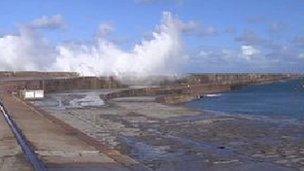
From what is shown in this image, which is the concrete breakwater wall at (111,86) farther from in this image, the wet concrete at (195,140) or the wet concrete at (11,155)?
the wet concrete at (11,155)

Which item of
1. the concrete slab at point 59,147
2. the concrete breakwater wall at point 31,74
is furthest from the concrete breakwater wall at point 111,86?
the concrete slab at point 59,147

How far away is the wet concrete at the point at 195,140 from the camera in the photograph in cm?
1573

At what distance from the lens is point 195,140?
68.5 ft

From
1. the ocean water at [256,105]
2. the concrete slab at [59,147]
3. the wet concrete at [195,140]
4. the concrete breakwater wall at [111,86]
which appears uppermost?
the concrete breakwater wall at [111,86]

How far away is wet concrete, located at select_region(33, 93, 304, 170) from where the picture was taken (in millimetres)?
15727

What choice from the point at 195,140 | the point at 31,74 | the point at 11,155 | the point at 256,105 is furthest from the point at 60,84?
the point at 11,155

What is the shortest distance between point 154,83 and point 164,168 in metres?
71.1

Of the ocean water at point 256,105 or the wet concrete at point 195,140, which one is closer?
the wet concrete at point 195,140

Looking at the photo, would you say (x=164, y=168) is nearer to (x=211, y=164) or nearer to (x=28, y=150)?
(x=211, y=164)

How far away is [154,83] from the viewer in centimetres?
8581

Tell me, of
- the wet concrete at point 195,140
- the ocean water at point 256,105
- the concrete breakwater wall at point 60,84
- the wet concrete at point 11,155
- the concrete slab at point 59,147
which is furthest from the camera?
the concrete breakwater wall at point 60,84

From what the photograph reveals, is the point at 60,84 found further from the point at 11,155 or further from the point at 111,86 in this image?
the point at 11,155

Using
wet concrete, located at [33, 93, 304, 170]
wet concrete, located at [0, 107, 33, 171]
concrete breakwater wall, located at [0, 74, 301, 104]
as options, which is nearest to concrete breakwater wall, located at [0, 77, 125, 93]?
concrete breakwater wall, located at [0, 74, 301, 104]

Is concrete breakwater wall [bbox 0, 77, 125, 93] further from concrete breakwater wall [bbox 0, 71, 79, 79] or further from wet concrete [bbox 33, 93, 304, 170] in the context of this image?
wet concrete [bbox 33, 93, 304, 170]
